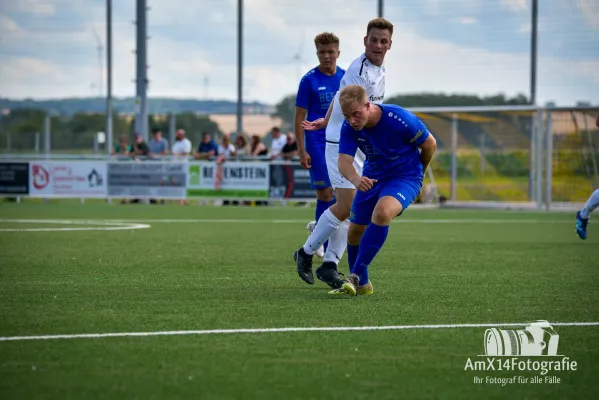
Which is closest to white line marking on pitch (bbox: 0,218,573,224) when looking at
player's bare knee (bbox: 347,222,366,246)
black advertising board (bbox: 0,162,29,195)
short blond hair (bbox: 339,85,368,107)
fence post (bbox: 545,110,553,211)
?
fence post (bbox: 545,110,553,211)

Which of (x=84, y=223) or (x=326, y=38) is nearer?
(x=326, y=38)

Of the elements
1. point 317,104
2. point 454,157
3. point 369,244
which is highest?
point 317,104

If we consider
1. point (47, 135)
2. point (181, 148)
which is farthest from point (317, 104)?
point (47, 135)

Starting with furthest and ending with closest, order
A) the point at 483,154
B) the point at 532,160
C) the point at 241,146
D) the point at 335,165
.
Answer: the point at 483,154 → the point at 532,160 → the point at 241,146 → the point at 335,165

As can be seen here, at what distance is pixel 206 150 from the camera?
86.0 ft

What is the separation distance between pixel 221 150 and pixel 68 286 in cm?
1802

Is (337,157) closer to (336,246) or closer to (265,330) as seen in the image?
(336,246)

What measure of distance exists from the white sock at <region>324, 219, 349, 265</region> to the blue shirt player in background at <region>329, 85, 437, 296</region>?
0.68 m

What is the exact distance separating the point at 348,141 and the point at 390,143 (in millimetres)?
324

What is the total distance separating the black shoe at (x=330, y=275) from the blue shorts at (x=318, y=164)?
191 centimetres

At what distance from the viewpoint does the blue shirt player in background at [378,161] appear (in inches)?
289

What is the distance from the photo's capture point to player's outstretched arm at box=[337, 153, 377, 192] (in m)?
7.27

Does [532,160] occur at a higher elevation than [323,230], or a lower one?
higher

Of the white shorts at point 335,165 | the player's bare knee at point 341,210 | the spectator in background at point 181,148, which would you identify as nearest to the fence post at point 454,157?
the spectator in background at point 181,148
